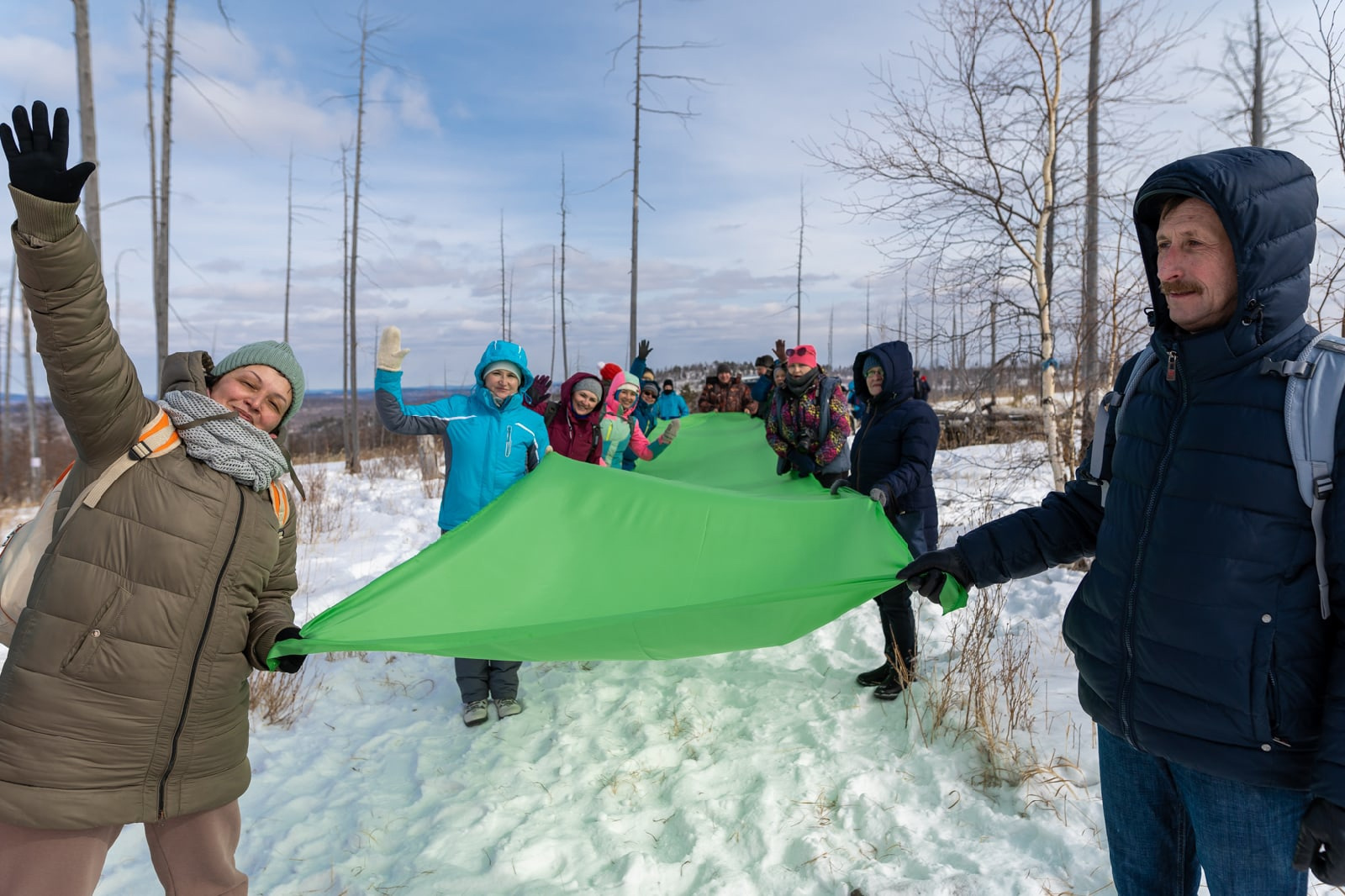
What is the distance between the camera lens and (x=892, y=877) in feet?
7.88

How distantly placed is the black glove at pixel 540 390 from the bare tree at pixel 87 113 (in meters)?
3.98

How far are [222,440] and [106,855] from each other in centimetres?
104

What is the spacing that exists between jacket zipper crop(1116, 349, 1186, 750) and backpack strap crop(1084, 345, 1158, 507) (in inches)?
5.9

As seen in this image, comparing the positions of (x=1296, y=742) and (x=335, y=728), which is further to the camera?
(x=335, y=728)

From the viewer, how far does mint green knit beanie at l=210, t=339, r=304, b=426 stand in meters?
1.94

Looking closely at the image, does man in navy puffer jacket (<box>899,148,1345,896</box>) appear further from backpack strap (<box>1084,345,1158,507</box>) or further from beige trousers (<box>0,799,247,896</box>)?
beige trousers (<box>0,799,247,896</box>)

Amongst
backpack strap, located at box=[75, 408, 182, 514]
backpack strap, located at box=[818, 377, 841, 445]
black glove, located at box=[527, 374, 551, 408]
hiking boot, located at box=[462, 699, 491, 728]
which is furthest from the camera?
black glove, located at box=[527, 374, 551, 408]

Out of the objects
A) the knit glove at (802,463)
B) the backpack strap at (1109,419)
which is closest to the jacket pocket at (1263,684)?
the backpack strap at (1109,419)

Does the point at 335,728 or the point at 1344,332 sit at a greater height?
the point at 1344,332

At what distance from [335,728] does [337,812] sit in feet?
2.70

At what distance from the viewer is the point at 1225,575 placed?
1294 mm

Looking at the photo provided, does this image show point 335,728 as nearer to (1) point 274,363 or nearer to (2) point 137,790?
(2) point 137,790

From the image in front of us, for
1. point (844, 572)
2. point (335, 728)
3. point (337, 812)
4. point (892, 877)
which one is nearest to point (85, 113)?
point (335, 728)

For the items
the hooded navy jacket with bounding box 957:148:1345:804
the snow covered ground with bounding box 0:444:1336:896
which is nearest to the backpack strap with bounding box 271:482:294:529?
the snow covered ground with bounding box 0:444:1336:896
